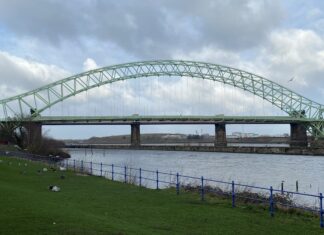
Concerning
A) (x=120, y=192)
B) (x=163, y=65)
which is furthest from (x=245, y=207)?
(x=163, y=65)

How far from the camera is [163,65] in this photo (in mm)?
135625

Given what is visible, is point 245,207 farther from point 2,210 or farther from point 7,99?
point 7,99

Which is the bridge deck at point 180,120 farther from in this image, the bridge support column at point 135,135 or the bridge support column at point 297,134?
the bridge support column at point 135,135

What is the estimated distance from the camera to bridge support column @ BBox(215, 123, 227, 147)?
470ft

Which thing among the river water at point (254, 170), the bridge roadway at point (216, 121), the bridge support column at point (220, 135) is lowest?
the river water at point (254, 170)

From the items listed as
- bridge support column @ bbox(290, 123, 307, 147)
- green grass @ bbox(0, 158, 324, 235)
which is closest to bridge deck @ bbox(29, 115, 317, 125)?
bridge support column @ bbox(290, 123, 307, 147)

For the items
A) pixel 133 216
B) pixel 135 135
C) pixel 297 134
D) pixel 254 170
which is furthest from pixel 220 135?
pixel 133 216

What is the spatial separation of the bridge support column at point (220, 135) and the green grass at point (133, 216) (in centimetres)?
12093

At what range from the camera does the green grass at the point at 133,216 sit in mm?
13109

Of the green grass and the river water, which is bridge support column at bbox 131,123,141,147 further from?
the green grass

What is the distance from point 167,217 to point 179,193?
29.2 ft

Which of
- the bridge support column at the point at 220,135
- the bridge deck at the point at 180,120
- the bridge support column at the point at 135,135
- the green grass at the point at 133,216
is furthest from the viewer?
the bridge support column at the point at 135,135

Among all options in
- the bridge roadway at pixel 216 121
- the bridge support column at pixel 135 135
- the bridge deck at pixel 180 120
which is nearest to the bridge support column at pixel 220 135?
the bridge roadway at pixel 216 121

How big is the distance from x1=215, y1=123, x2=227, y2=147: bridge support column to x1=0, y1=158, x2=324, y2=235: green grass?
4761 inches
